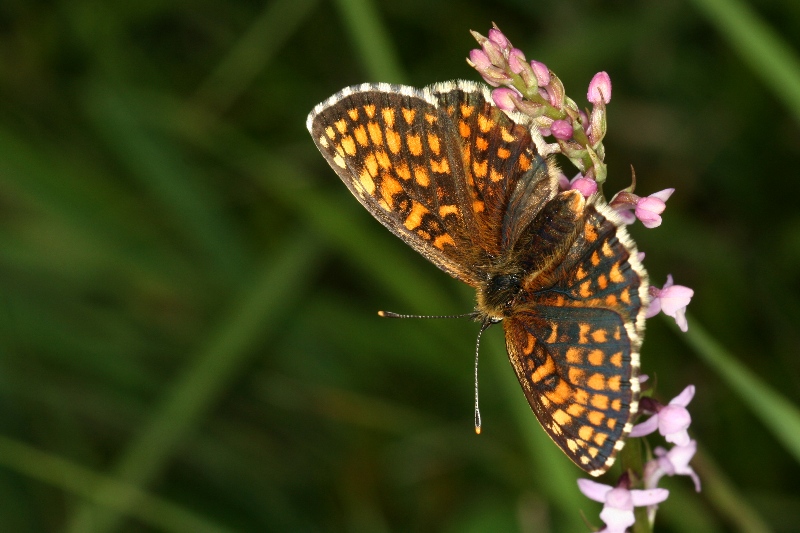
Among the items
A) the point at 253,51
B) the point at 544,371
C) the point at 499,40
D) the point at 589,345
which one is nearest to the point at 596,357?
the point at 589,345

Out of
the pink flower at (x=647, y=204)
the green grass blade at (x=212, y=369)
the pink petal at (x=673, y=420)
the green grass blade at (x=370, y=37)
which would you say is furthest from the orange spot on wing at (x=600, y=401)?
the green grass blade at (x=212, y=369)

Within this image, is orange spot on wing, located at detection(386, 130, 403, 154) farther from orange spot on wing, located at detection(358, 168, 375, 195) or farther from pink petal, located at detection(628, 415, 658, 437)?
pink petal, located at detection(628, 415, 658, 437)

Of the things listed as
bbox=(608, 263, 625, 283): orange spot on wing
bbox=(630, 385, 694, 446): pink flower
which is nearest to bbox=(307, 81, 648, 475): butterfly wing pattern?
bbox=(608, 263, 625, 283): orange spot on wing

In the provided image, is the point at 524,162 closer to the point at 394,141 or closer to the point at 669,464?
the point at 394,141

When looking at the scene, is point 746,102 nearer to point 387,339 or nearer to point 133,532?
point 387,339

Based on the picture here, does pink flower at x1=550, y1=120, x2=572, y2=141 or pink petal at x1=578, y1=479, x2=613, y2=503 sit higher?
pink flower at x1=550, y1=120, x2=572, y2=141

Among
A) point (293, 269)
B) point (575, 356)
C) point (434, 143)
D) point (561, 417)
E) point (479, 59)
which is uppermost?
point (479, 59)
